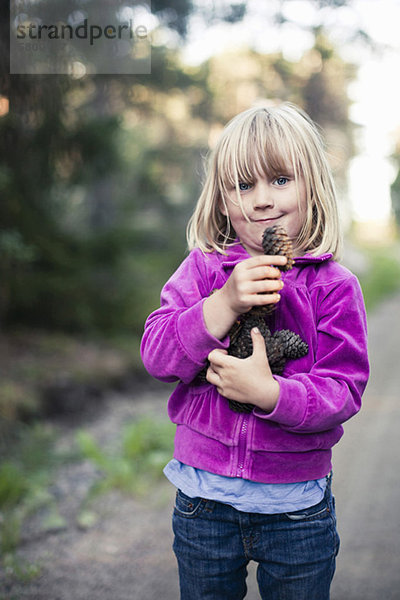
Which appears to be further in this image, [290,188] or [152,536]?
[152,536]

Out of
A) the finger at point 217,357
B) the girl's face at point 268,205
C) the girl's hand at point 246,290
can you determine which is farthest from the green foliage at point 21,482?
the girl's face at point 268,205

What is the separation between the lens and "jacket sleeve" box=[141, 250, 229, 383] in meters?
1.49

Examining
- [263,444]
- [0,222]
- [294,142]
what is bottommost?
[263,444]

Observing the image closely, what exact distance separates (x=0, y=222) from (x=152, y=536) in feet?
10.6

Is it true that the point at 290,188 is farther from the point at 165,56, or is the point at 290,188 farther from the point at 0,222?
the point at 165,56

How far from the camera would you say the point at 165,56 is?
24.7ft

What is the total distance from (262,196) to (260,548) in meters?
1.04

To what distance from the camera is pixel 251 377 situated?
147cm

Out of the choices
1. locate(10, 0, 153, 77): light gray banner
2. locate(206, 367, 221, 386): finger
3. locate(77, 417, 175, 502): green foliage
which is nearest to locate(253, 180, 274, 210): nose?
locate(206, 367, 221, 386): finger

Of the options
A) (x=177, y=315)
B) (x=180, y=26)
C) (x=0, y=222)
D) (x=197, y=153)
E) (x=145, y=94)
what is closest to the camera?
(x=177, y=315)

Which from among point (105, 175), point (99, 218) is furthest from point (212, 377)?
point (99, 218)

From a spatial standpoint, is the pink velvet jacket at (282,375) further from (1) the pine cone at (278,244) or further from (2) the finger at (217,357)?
(1) the pine cone at (278,244)

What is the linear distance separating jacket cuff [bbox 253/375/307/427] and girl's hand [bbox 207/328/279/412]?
0.05 feet

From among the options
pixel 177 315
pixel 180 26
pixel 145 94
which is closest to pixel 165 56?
pixel 180 26
